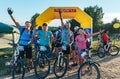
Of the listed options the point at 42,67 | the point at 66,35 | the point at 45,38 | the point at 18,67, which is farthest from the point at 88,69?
the point at 18,67

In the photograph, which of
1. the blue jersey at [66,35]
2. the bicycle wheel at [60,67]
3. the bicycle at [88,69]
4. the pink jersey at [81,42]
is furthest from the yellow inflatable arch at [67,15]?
the bicycle at [88,69]

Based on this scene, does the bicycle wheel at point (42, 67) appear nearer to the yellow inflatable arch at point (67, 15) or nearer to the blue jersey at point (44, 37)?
the blue jersey at point (44, 37)

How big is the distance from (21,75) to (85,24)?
391 inches

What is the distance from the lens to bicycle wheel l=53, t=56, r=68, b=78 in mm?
10579

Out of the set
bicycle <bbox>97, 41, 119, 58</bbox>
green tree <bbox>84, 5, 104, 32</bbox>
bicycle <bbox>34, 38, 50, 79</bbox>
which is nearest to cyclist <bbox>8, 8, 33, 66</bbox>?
Answer: bicycle <bbox>34, 38, 50, 79</bbox>

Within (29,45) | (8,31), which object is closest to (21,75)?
(29,45)

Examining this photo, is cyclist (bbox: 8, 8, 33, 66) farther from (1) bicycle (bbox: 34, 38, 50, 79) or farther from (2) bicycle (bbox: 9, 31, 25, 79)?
(1) bicycle (bbox: 34, 38, 50, 79)

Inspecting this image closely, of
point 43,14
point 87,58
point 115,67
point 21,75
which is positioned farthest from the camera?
point 43,14

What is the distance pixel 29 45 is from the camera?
11055 mm

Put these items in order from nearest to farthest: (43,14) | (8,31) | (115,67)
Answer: (115,67), (43,14), (8,31)

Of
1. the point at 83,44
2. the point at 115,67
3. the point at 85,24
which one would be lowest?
the point at 115,67

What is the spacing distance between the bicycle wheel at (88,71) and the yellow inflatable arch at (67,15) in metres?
9.25

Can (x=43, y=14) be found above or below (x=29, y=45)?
above

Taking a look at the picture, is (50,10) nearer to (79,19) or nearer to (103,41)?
(79,19)
